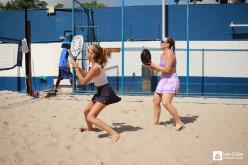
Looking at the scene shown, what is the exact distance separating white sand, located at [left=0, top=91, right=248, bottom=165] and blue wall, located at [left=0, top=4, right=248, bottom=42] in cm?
463

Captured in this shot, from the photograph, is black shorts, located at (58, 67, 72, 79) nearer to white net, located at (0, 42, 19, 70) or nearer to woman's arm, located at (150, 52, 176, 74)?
white net, located at (0, 42, 19, 70)

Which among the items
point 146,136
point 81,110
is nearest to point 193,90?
point 81,110

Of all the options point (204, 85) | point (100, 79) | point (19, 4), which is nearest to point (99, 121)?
point (100, 79)

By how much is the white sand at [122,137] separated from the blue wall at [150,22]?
4.63 m

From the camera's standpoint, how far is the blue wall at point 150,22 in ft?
41.5

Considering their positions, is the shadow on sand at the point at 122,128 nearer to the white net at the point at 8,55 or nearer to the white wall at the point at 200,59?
the white wall at the point at 200,59

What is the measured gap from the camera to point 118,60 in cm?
1313

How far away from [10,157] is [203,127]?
3.38 meters

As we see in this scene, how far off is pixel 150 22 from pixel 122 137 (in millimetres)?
7954

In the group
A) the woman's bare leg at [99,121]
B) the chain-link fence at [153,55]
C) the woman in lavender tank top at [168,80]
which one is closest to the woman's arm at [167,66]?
the woman in lavender tank top at [168,80]

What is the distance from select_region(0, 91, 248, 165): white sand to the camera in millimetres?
4723

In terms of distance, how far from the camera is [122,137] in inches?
227

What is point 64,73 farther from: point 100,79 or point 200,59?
point 100,79

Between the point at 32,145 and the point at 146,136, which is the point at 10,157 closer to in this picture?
the point at 32,145
